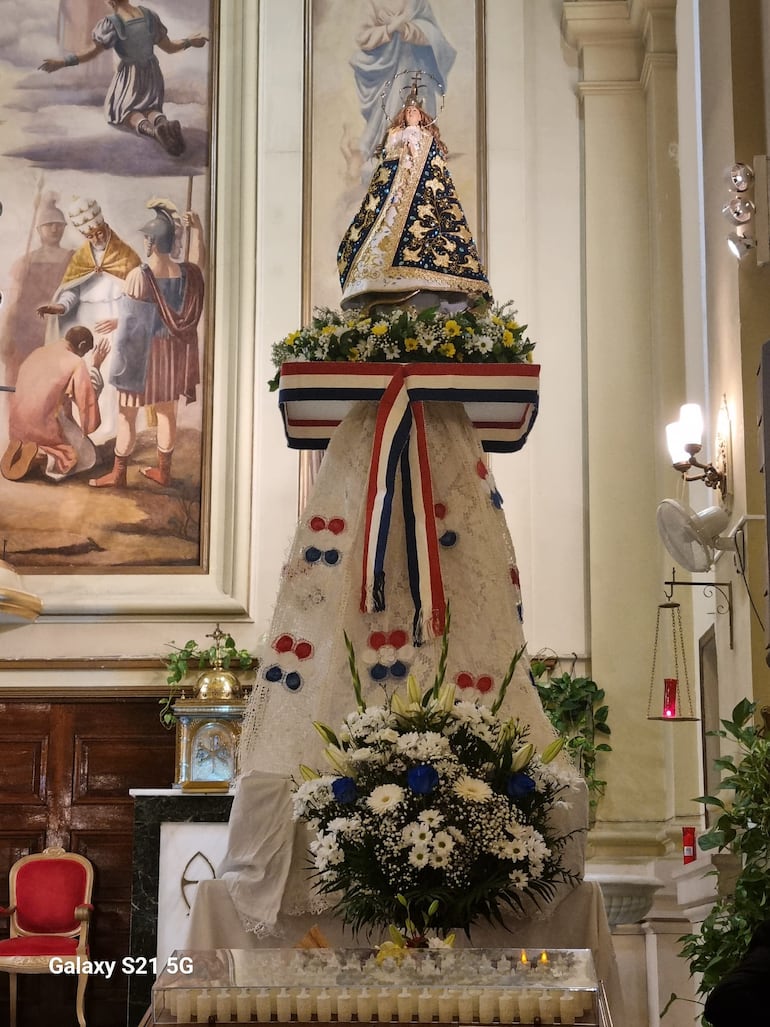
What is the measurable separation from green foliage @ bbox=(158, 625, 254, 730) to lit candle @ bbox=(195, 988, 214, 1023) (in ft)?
20.0

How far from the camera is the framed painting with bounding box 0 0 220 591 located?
910 cm

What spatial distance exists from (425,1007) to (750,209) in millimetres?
4292

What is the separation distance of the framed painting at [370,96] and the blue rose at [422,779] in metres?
5.95

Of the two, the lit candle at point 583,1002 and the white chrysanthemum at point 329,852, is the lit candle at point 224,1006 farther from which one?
the white chrysanthemum at point 329,852

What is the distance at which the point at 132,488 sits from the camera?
30.0 feet

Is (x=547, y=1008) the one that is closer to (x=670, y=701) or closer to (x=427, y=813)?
(x=427, y=813)

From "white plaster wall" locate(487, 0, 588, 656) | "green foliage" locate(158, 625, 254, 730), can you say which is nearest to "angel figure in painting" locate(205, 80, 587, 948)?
"white plaster wall" locate(487, 0, 588, 656)

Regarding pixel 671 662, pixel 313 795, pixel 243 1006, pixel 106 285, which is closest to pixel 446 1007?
pixel 243 1006

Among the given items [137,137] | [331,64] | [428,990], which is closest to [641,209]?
[331,64]

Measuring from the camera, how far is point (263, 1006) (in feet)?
8.14

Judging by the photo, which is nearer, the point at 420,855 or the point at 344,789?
the point at 420,855

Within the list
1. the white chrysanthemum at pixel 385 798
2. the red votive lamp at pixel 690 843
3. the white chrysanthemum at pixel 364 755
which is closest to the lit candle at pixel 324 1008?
the white chrysanthemum at pixel 385 798

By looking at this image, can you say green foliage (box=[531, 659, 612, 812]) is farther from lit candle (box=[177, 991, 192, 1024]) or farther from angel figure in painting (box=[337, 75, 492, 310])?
lit candle (box=[177, 991, 192, 1024])

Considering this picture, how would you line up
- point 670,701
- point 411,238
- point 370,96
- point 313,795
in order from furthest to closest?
point 370,96, point 670,701, point 411,238, point 313,795
